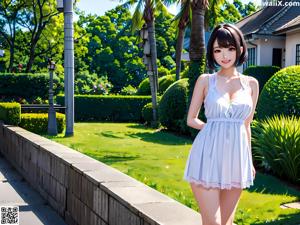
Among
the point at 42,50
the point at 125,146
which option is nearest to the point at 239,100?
the point at 125,146

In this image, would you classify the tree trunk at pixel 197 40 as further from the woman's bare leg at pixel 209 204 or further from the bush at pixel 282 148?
the woman's bare leg at pixel 209 204

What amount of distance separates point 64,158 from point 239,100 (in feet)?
12.7

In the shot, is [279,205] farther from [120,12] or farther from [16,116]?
[120,12]

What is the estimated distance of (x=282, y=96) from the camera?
382 inches

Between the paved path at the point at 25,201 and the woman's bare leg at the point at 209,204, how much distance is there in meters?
3.65

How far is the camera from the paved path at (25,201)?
6.39m

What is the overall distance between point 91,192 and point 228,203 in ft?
8.03

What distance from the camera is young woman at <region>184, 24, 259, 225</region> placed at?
297 cm

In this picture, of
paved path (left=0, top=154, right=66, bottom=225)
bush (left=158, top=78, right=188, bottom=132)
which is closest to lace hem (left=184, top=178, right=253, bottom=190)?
paved path (left=0, top=154, right=66, bottom=225)

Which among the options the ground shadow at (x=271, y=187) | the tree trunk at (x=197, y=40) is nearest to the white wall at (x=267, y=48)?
the tree trunk at (x=197, y=40)

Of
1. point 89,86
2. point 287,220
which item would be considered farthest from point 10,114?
point 89,86

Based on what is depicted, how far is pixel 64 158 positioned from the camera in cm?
648

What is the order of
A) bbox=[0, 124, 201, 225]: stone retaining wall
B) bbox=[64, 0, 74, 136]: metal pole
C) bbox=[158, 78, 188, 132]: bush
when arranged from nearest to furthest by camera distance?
bbox=[0, 124, 201, 225]: stone retaining wall → bbox=[64, 0, 74, 136]: metal pole → bbox=[158, 78, 188, 132]: bush

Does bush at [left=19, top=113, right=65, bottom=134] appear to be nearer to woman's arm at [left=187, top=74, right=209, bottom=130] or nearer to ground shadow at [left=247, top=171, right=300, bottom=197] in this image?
ground shadow at [left=247, top=171, right=300, bottom=197]
